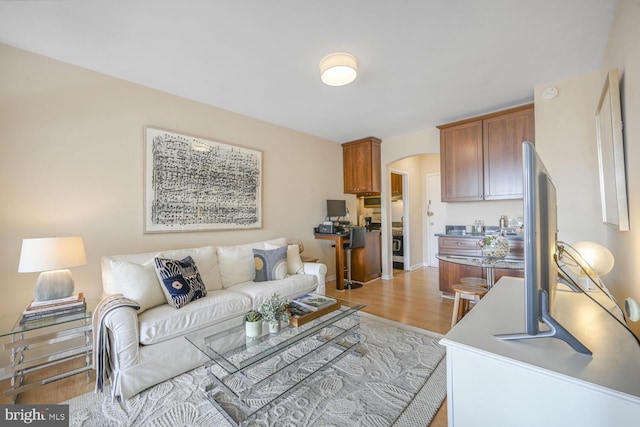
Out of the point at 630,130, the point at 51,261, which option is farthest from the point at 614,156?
the point at 51,261

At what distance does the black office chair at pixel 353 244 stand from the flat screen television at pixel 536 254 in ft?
11.0

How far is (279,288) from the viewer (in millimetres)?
2684

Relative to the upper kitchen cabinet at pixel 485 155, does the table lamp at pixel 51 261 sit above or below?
below

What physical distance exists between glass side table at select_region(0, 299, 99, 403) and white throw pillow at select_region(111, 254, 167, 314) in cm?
27

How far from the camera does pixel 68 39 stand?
1963 mm

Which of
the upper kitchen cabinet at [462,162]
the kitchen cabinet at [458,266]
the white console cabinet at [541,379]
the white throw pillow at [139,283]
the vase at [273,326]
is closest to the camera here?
the white console cabinet at [541,379]

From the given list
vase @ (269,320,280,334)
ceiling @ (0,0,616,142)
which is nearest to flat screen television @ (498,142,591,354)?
vase @ (269,320,280,334)

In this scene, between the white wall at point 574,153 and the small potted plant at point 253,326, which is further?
the white wall at point 574,153

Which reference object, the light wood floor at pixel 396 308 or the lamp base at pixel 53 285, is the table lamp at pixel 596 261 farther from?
the lamp base at pixel 53 285

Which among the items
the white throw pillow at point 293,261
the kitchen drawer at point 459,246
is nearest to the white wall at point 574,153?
the kitchen drawer at point 459,246

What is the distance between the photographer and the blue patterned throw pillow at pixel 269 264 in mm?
2906

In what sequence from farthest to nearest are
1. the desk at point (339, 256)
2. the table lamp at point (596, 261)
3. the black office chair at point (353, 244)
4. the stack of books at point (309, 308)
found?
the black office chair at point (353, 244) < the desk at point (339, 256) < the stack of books at point (309, 308) < the table lamp at point (596, 261)

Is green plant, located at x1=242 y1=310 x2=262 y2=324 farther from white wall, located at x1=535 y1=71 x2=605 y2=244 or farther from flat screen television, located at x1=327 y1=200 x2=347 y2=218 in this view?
white wall, located at x1=535 y1=71 x2=605 y2=244

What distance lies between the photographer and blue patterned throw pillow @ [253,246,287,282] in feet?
9.53
